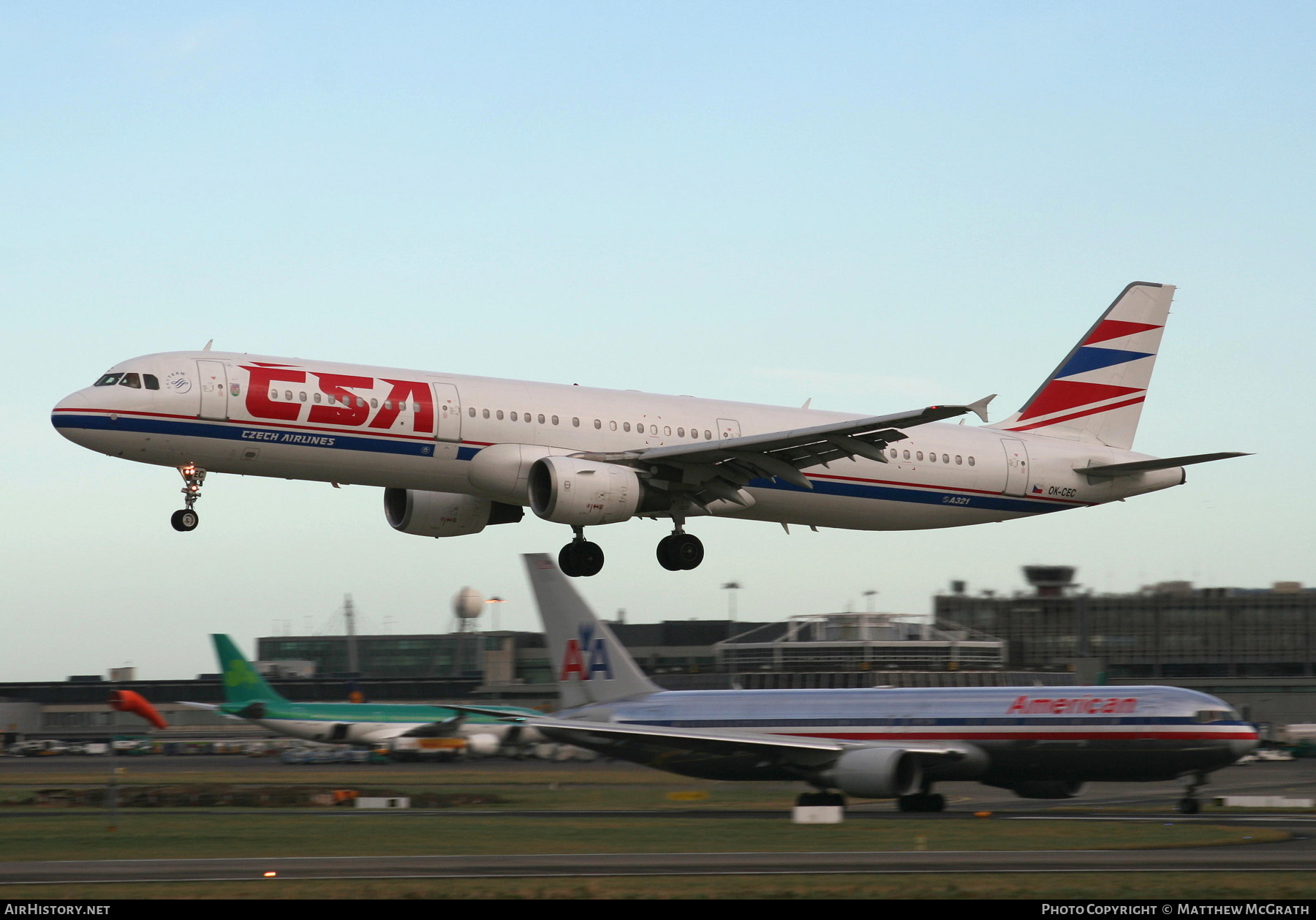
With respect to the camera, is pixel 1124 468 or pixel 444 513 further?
pixel 1124 468

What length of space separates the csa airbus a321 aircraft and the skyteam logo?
849 cm

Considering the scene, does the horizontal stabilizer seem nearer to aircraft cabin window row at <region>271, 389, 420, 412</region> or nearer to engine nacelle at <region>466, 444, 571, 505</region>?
engine nacelle at <region>466, 444, 571, 505</region>

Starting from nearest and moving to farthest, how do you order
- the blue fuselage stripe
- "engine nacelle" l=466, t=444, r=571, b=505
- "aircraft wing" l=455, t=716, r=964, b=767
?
the blue fuselage stripe, "engine nacelle" l=466, t=444, r=571, b=505, "aircraft wing" l=455, t=716, r=964, b=767

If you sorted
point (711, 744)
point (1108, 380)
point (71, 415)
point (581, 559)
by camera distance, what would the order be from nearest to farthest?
point (71, 415) < point (581, 559) < point (711, 744) < point (1108, 380)

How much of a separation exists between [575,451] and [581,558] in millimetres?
2769

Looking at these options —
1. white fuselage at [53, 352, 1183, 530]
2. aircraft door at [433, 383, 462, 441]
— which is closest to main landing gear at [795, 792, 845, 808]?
white fuselage at [53, 352, 1183, 530]

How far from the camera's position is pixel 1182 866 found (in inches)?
1075

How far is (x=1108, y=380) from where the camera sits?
155 feet

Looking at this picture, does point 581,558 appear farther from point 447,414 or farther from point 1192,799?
point 1192,799

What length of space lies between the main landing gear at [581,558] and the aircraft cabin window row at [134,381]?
1030cm

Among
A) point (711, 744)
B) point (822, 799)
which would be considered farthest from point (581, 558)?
point (822, 799)

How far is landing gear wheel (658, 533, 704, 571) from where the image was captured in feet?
131

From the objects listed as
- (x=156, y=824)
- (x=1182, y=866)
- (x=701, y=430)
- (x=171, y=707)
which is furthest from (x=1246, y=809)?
(x=171, y=707)

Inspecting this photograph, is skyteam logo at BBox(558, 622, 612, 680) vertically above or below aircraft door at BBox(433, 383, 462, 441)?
below
